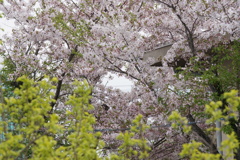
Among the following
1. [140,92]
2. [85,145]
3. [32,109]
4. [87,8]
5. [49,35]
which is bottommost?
[85,145]

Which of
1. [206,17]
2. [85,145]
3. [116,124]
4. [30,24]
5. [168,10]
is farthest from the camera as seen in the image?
[30,24]

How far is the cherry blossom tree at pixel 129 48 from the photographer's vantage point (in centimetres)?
752

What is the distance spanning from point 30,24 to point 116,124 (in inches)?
140

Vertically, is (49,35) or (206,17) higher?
(49,35)

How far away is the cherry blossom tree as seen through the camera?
752 centimetres

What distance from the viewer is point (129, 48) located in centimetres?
790

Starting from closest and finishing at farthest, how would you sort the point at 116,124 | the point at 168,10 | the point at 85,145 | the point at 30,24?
the point at 85,145
the point at 168,10
the point at 116,124
the point at 30,24

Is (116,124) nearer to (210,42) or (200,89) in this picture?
(200,89)

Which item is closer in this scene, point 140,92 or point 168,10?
point 168,10

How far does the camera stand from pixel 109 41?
8352 millimetres

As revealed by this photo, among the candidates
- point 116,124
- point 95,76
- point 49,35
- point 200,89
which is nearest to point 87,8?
point 49,35

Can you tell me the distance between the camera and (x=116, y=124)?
9000mm

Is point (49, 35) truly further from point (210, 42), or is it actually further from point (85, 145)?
point (85, 145)

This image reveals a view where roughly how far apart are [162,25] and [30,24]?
3711 millimetres
